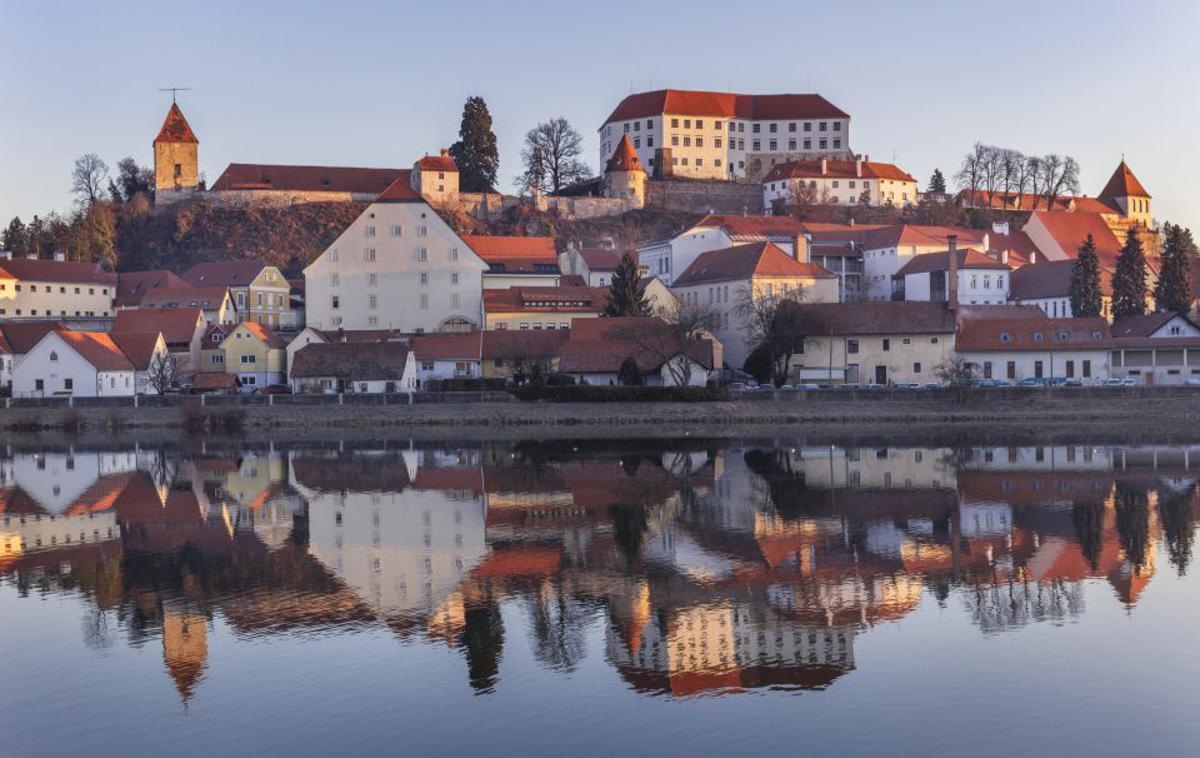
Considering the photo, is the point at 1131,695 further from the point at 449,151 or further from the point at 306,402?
the point at 449,151

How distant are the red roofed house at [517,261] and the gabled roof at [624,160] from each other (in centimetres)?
2328

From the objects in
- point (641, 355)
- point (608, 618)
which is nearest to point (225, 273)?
point (641, 355)

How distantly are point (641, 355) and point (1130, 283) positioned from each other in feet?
99.9

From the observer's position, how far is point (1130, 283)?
7112cm

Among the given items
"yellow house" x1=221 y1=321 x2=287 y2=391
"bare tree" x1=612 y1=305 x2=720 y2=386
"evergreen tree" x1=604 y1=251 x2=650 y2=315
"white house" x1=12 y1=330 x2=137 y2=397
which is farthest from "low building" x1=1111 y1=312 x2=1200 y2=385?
"white house" x1=12 y1=330 x2=137 y2=397

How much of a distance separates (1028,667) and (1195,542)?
10.4 m

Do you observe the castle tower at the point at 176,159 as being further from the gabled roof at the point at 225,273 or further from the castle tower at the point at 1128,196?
the castle tower at the point at 1128,196

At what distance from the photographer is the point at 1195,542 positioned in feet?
81.3

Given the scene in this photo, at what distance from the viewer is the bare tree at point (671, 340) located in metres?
57.1

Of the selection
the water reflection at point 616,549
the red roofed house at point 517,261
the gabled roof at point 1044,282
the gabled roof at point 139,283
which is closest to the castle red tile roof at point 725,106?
the red roofed house at point 517,261

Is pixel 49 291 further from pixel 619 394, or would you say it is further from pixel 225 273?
pixel 619 394

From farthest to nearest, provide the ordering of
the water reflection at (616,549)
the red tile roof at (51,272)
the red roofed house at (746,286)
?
the red tile roof at (51,272) < the red roofed house at (746,286) < the water reflection at (616,549)

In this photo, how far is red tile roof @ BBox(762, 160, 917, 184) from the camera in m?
106

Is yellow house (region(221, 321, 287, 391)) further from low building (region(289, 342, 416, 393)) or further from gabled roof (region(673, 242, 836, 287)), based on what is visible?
gabled roof (region(673, 242, 836, 287))
